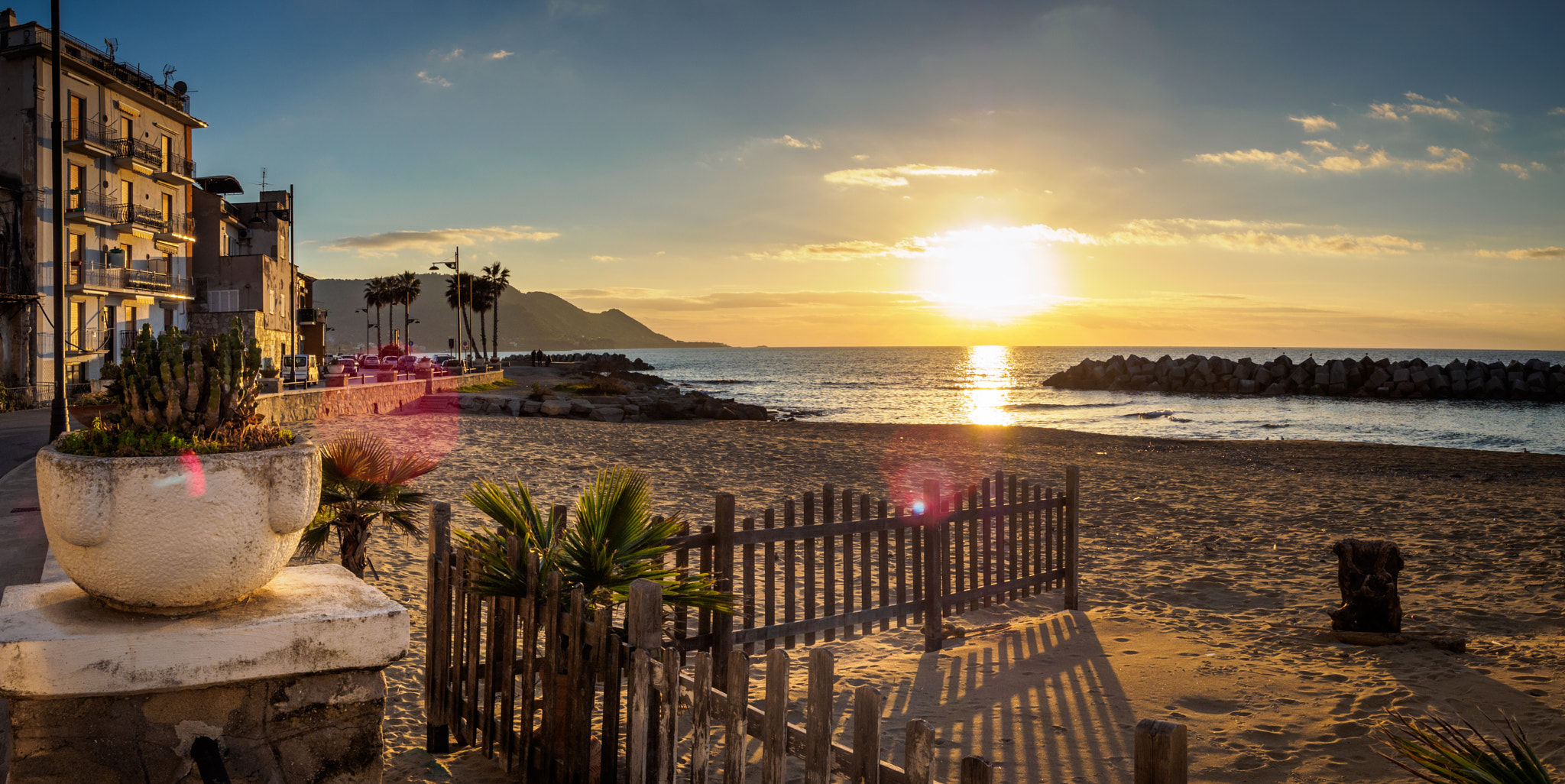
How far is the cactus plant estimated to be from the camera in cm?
230

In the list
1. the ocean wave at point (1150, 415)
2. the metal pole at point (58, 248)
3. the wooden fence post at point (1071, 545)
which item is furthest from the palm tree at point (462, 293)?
the wooden fence post at point (1071, 545)

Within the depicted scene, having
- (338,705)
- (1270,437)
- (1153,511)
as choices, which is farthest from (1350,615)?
(1270,437)

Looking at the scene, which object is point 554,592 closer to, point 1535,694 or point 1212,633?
point 1212,633

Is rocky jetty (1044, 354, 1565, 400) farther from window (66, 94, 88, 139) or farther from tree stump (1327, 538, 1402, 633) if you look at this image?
window (66, 94, 88, 139)

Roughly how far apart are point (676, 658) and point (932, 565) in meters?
4.20

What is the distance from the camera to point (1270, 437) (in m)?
34.0

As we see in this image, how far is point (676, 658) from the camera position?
10.00 ft

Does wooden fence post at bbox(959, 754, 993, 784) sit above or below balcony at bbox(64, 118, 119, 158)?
below

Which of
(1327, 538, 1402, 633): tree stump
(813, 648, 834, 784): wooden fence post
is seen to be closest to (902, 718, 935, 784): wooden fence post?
(813, 648, 834, 784): wooden fence post

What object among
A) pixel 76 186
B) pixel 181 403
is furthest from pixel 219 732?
pixel 76 186

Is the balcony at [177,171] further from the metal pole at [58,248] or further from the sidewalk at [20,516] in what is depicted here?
the metal pole at [58,248]

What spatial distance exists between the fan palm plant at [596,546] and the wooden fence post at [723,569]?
0.79 meters

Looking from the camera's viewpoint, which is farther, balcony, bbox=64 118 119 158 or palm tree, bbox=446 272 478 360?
palm tree, bbox=446 272 478 360

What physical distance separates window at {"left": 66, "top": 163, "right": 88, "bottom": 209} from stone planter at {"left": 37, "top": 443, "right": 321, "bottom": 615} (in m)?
41.2
